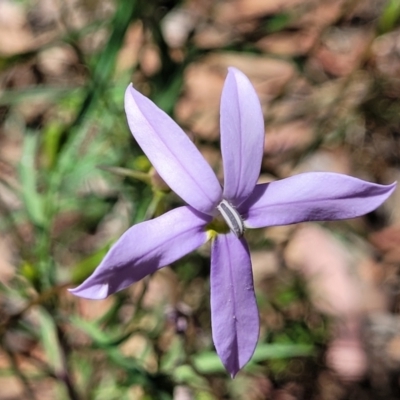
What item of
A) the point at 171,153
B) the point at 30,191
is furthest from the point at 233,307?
the point at 30,191

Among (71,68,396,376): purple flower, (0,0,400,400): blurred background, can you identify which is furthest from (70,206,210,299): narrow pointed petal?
(0,0,400,400): blurred background

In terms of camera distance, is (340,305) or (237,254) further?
(340,305)

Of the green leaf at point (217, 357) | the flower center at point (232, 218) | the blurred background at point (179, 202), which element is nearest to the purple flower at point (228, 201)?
the flower center at point (232, 218)

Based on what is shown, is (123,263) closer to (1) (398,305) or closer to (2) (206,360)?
(2) (206,360)

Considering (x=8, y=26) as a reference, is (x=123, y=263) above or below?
above

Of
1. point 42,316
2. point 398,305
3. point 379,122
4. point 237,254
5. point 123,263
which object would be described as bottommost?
point 398,305

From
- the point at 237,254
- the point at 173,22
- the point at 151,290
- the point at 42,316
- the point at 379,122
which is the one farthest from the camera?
the point at 173,22

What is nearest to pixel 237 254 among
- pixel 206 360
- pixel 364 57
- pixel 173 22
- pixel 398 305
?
pixel 206 360
